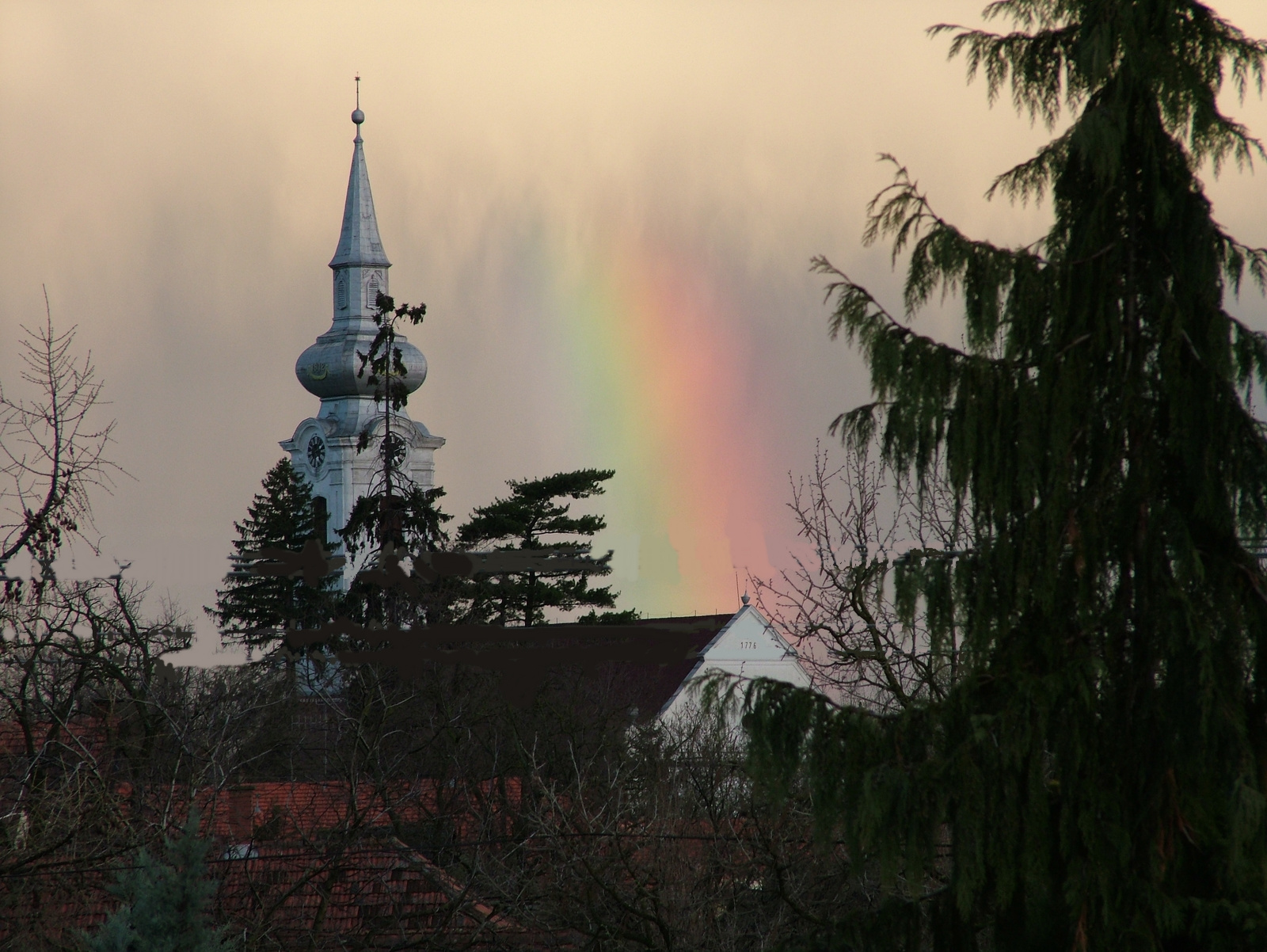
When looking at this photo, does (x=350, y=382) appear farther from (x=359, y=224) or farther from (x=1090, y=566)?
(x=1090, y=566)

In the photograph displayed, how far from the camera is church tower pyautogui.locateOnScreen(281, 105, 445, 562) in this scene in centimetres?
5491

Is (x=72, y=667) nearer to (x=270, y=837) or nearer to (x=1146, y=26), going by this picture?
(x=270, y=837)

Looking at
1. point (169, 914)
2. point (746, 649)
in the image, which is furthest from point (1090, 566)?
point (746, 649)

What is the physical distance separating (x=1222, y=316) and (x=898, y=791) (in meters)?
1.98

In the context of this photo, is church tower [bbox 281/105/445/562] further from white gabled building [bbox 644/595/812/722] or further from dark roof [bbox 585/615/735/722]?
white gabled building [bbox 644/595/812/722]

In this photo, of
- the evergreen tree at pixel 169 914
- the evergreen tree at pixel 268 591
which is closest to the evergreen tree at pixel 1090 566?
the evergreen tree at pixel 169 914

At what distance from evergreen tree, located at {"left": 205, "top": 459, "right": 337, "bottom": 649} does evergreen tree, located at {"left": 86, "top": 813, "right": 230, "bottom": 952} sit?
1166 inches

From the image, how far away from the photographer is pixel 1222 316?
16.1ft

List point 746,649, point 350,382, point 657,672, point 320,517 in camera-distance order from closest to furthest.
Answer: point 657,672 < point 746,649 < point 320,517 < point 350,382

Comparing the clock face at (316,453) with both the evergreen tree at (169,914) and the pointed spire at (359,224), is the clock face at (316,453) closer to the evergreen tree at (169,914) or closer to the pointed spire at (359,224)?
the pointed spire at (359,224)

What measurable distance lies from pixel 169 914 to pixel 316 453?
47.7 meters

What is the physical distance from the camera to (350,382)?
56531 millimetres

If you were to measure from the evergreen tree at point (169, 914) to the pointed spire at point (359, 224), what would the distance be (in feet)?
164

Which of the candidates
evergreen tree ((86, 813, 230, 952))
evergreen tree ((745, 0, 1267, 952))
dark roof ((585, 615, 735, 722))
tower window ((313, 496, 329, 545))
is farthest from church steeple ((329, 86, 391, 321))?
evergreen tree ((745, 0, 1267, 952))
